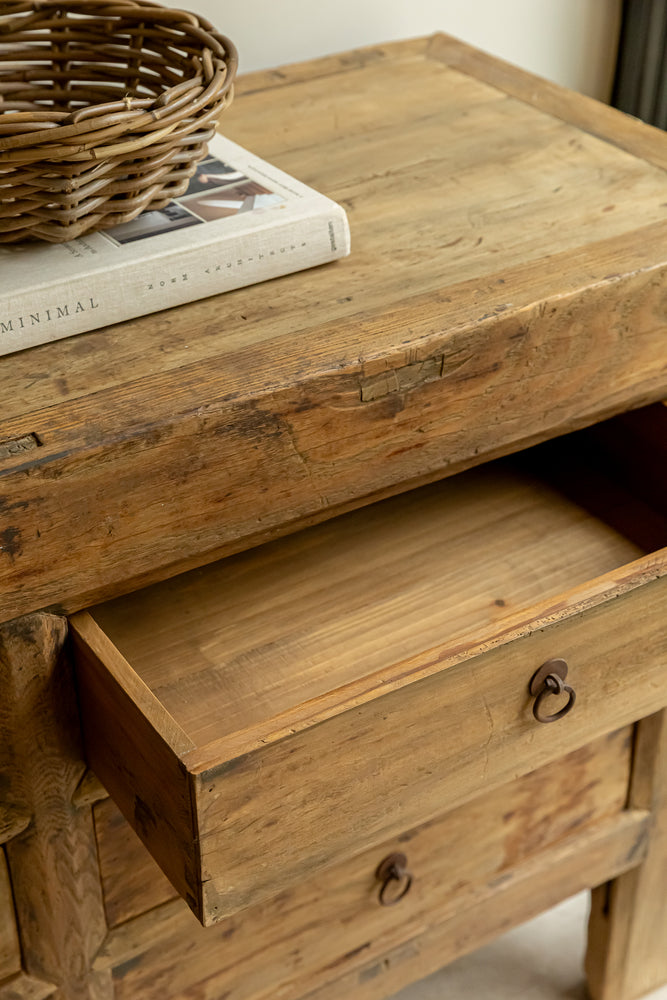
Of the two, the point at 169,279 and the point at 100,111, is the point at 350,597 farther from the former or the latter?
the point at 100,111

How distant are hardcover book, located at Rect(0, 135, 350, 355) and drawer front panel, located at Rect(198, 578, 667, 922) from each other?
0.30 m

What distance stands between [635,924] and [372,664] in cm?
53

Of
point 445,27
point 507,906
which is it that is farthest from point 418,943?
point 445,27

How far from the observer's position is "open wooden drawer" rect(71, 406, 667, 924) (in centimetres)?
66

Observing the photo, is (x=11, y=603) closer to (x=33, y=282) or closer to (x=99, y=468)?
(x=99, y=468)

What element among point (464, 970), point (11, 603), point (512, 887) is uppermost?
point (11, 603)

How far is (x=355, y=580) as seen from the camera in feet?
2.85

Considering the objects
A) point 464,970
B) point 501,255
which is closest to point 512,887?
point 464,970

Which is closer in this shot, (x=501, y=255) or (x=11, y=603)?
(x=11, y=603)

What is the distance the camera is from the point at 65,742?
788mm

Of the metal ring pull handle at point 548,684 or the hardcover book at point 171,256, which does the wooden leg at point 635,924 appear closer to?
the metal ring pull handle at point 548,684

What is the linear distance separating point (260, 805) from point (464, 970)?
2.21 feet

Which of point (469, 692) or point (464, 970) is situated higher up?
point (469, 692)

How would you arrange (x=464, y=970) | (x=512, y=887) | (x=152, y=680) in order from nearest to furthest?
(x=152, y=680)
(x=512, y=887)
(x=464, y=970)
